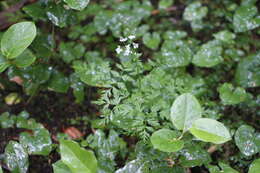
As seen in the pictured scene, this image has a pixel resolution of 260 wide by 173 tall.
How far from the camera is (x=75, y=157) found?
54.9 inches

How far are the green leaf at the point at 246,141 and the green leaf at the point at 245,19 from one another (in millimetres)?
860

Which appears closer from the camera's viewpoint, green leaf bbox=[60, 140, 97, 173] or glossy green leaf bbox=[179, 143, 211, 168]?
green leaf bbox=[60, 140, 97, 173]

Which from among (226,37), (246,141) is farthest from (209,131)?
(226,37)

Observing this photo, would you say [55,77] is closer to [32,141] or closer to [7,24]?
[32,141]

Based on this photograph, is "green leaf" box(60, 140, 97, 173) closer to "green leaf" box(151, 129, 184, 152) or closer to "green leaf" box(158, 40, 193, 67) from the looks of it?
"green leaf" box(151, 129, 184, 152)

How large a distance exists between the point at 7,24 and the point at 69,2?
1.04 metres

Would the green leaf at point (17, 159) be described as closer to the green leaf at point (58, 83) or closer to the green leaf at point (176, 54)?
the green leaf at point (58, 83)

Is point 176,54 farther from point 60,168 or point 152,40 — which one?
point 60,168

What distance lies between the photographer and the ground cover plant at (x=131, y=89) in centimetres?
156

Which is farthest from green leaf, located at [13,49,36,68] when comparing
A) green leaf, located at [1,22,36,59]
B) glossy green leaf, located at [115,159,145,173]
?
glossy green leaf, located at [115,159,145,173]

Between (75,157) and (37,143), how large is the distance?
58 centimetres

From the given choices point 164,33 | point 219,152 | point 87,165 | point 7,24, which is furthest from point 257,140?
point 7,24

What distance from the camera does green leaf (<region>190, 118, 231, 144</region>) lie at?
4.45ft

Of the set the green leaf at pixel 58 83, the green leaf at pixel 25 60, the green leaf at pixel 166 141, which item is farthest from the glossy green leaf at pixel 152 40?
the green leaf at pixel 166 141
